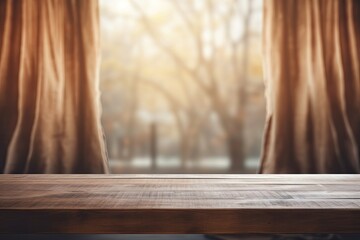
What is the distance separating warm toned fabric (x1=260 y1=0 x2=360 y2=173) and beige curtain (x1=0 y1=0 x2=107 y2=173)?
1007 mm

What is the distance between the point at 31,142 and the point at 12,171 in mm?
186

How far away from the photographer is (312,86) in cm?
201

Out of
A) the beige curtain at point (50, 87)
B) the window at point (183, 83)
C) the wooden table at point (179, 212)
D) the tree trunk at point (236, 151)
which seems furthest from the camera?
the window at point (183, 83)

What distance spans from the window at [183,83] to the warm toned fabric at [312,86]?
149 cm

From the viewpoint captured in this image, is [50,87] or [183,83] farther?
[183,83]

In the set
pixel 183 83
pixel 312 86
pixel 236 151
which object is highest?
pixel 183 83

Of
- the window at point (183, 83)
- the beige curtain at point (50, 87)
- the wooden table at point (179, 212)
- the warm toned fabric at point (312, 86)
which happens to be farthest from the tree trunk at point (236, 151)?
the wooden table at point (179, 212)

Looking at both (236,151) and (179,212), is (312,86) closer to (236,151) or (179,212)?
(179,212)

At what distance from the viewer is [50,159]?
193cm

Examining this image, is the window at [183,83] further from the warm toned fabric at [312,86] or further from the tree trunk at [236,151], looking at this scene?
the warm toned fabric at [312,86]

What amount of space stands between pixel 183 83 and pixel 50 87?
250cm

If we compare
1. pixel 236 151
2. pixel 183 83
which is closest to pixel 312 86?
pixel 236 151

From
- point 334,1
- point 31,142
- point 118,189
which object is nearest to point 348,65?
point 334,1

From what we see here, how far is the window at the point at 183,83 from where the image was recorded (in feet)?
12.5
